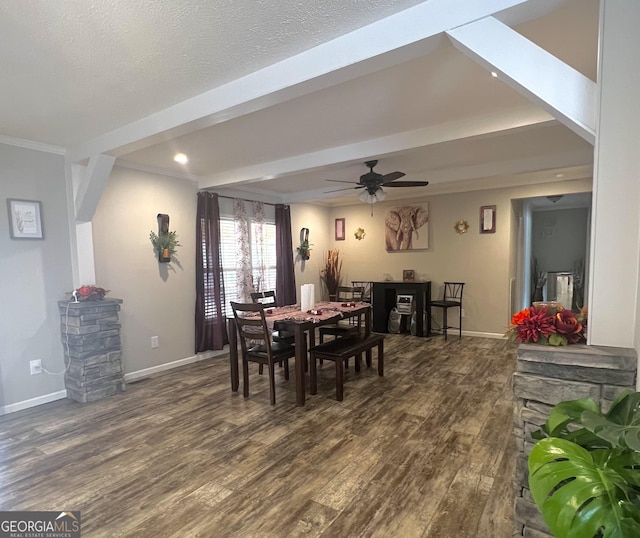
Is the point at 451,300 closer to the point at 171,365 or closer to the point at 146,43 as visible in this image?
the point at 171,365

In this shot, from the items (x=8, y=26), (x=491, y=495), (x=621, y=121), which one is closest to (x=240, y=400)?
(x=491, y=495)

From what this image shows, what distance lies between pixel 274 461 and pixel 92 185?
303 centimetres

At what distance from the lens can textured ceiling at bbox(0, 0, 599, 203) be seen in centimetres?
154

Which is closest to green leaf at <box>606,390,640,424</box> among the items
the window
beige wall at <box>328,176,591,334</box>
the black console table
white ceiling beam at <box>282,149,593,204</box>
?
white ceiling beam at <box>282,149,593,204</box>

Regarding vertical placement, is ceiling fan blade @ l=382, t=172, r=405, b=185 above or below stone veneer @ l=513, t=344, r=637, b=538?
above

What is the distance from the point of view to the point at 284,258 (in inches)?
240

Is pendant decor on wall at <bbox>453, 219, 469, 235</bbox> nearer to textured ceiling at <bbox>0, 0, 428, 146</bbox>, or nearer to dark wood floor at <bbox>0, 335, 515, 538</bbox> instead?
dark wood floor at <bbox>0, 335, 515, 538</bbox>

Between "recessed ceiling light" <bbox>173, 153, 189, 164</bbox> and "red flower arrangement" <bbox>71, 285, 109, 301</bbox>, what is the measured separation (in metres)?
1.62

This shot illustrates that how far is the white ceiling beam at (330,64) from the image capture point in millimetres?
1496

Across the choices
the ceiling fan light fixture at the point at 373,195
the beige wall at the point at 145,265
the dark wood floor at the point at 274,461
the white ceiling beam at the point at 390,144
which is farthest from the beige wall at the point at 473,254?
the beige wall at the point at 145,265

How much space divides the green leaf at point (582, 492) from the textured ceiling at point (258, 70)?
1638mm

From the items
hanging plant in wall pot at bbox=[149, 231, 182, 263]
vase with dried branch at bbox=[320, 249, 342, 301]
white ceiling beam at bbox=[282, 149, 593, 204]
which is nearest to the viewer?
white ceiling beam at bbox=[282, 149, 593, 204]

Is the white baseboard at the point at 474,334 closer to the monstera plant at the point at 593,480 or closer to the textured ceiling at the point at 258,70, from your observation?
the textured ceiling at the point at 258,70

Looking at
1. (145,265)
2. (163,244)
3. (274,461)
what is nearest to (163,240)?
(163,244)
